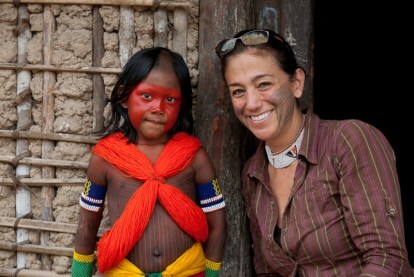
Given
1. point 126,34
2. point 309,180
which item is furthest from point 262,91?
point 126,34

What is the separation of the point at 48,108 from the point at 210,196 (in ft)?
3.14

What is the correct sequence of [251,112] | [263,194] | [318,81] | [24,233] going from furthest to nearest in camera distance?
[318,81] < [24,233] < [263,194] < [251,112]

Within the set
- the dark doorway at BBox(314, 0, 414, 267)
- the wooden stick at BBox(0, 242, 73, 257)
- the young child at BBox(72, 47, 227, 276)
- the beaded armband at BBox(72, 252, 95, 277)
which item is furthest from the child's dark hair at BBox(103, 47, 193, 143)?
the dark doorway at BBox(314, 0, 414, 267)

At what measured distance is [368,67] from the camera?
21.8 ft

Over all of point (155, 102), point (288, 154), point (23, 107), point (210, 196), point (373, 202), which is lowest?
point (210, 196)

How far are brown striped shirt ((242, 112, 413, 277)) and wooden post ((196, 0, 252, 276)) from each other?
0.24 metres

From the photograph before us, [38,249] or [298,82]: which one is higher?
[298,82]

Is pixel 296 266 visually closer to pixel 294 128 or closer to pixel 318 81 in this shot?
pixel 294 128

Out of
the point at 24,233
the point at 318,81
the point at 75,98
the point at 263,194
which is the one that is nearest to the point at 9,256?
the point at 24,233

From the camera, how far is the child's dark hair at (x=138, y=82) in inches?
101

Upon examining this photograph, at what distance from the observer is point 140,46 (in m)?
2.92

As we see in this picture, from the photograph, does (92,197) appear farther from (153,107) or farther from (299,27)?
(299,27)

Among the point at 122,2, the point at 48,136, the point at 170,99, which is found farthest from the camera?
the point at 48,136

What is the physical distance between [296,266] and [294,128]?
1.94 ft
